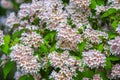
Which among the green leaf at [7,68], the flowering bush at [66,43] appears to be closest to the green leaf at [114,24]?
the flowering bush at [66,43]

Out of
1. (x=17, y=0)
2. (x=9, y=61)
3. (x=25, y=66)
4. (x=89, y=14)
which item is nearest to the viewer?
(x=25, y=66)

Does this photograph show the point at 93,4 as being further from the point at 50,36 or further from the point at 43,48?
the point at 43,48

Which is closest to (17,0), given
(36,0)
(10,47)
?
(36,0)

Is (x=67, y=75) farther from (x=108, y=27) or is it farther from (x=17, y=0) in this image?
(x=17, y=0)

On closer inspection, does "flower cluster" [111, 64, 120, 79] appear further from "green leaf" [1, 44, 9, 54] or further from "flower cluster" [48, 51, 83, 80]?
"green leaf" [1, 44, 9, 54]

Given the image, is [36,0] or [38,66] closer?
[38,66]

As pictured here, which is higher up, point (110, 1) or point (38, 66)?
point (110, 1)

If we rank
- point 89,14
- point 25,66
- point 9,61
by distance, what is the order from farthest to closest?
point 89,14 → point 9,61 → point 25,66
